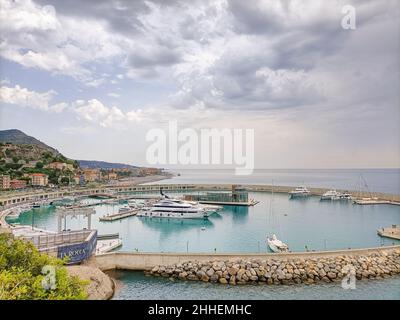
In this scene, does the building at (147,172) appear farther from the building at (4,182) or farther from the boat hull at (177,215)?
the boat hull at (177,215)

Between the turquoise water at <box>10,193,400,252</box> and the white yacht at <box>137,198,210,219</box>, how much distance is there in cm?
45

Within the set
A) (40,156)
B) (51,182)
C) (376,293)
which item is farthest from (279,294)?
(40,156)

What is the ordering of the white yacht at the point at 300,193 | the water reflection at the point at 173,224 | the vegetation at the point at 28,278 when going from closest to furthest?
the vegetation at the point at 28,278
the water reflection at the point at 173,224
the white yacht at the point at 300,193

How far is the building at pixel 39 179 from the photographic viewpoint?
142 ft

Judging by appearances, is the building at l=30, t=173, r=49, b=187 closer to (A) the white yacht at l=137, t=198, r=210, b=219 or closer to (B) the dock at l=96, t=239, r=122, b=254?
(A) the white yacht at l=137, t=198, r=210, b=219

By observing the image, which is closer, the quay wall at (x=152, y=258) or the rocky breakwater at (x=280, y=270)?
the rocky breakwater at (x=280, y=270)

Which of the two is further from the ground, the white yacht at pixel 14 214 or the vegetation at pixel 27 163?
the vegetation at pixel 27 163

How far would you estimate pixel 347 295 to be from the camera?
9.16 meters

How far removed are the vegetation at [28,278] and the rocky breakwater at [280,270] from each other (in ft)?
17.9

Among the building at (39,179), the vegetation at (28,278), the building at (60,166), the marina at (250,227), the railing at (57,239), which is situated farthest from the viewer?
the building at (60,166)

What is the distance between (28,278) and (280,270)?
7.76 m

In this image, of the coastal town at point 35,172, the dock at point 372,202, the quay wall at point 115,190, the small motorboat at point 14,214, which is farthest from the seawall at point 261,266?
the coastal town at point 35,172

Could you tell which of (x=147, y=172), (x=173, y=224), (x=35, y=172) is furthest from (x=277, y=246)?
(x=147, y=172)
